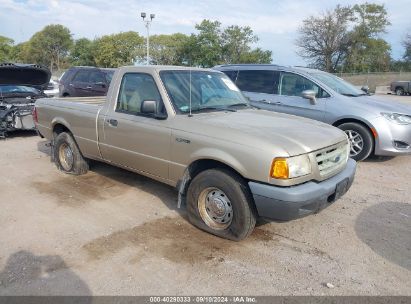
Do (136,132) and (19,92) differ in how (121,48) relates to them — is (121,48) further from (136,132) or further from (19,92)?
(136,132)

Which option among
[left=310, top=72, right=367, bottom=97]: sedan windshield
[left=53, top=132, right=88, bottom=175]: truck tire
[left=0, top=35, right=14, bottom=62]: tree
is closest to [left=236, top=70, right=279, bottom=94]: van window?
[left=310, top=72, right=367, bottom=97]: sedan windshield

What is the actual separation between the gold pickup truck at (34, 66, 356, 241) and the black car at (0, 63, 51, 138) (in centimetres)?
440

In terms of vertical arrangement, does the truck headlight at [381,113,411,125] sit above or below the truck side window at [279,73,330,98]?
below

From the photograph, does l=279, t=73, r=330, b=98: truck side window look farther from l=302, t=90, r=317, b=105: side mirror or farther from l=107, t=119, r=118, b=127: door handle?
l=107, t=119, r=118, b=127: door handle

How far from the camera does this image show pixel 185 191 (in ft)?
14.6

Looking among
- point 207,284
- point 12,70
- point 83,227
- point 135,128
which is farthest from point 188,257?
point 12,70

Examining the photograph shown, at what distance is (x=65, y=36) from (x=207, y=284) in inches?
3661

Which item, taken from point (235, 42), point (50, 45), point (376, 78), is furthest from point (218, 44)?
point (50, 45)

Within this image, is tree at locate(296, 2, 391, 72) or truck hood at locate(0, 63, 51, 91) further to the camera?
tree at locate(296, 2, 391, 72)

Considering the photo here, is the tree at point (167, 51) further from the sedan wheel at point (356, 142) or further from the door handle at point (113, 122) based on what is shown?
the door handle at point (113, 122)

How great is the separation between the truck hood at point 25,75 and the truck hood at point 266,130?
689 cm

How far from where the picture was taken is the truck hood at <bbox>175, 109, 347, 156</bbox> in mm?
3689

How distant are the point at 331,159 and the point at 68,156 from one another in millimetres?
4415

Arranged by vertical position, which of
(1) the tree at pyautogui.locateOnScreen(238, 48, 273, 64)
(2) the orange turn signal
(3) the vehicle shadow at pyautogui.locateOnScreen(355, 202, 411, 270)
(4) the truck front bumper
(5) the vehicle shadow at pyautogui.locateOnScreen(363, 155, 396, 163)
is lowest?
(3) the vehicle shadow at pyautogui.locateOnScreen(355, 202, 411, 270)
